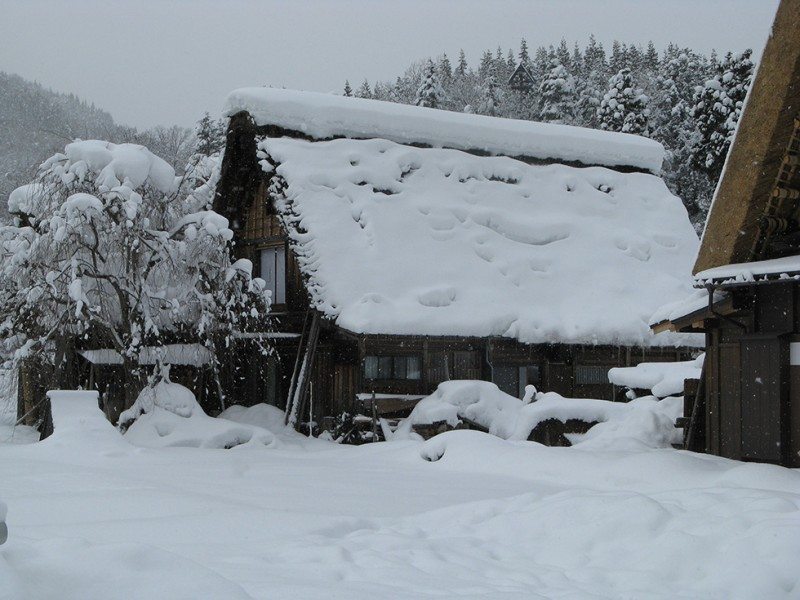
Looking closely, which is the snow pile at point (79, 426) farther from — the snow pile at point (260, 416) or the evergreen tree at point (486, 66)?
the evergreen tree at point (486, 66)

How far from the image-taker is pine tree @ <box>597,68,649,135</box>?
35844 millimetres

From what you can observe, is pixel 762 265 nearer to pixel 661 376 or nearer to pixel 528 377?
pixel 661 376

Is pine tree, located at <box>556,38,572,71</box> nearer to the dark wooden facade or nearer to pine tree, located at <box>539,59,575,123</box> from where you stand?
pine tree, located at <box>539,59,575,123</box>

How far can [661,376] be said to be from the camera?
15258 mm

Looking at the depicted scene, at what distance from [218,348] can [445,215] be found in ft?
19.0

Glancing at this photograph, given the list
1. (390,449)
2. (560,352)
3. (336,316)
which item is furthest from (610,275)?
(390,449)

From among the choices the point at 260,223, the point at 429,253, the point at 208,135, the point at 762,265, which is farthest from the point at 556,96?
the point at 762,265

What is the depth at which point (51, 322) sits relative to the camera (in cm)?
1484

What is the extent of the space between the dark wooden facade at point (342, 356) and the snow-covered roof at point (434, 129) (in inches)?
18.0

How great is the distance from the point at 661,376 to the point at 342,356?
6.17 metres

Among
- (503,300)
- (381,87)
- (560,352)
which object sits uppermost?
(381,87)

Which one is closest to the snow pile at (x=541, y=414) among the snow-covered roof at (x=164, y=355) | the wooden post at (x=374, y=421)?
the wooden post at (x=374, y=421)

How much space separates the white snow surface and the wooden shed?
598 cm

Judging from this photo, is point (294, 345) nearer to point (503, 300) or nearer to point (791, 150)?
point (503, 300)
